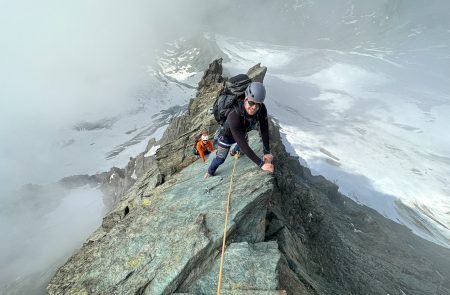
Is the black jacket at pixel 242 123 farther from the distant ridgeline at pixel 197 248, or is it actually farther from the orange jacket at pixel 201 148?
the orange jacket at pixel 201 148

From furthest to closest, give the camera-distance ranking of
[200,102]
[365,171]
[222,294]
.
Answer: [365,171]
[200,102]
[222,294]

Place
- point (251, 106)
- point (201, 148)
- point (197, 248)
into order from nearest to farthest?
1. point (197, 248)
2. point (251, 106)
3. point (201, 148)

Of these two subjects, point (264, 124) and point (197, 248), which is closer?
point (197, 248)

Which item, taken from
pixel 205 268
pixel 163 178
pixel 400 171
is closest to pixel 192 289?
pixel 205 268

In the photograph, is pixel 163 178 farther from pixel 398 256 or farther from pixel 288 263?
pixel 398 256

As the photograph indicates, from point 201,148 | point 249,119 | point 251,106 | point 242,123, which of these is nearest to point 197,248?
point 242,123

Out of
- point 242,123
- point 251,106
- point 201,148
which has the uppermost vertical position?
point 251,106

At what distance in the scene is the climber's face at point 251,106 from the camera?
9.55 metres

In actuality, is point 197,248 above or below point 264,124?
below

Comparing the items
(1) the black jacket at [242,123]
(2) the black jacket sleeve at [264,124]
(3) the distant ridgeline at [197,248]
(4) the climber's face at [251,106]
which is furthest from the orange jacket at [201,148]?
(4) the climber's face at [251,106]

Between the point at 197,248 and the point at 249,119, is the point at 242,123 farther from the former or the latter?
the point at 197,248

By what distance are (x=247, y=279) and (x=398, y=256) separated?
31.1 meters

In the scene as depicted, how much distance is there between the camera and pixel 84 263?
9828mm

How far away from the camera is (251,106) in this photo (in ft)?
31.5
